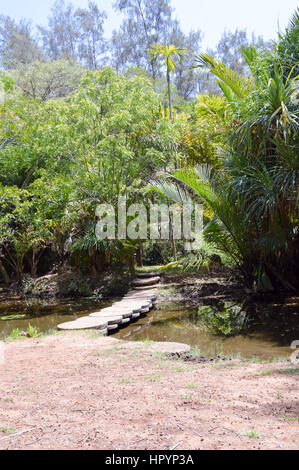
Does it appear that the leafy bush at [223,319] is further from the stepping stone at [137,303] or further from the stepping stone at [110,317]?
the stepping stone at [110,317]

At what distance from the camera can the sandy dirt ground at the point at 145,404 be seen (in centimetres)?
245

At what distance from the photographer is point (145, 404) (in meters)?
3.06

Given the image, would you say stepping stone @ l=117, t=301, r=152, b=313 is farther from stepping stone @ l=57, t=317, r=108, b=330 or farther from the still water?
stepping stone @ l=57, t=317, r=108, b=330

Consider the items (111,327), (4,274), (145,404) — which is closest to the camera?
(145,404)

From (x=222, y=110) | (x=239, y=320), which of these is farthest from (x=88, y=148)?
(x=239, y=320)

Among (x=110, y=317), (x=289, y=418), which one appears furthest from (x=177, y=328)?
(x=289, y=418)

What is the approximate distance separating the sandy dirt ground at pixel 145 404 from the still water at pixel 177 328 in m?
1.21

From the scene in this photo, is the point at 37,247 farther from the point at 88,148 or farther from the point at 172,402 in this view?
the point at 172,402

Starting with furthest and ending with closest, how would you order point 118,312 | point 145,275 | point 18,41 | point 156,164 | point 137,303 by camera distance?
1. point 18,41
2. point 156,164
3. point 145,275
4. point 137,303
5. point 118,312

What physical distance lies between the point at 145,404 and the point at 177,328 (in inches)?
166

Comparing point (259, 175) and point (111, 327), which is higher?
point (259, 175)

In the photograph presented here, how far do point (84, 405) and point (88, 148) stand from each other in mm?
10426

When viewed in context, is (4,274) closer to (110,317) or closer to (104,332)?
(110,317)

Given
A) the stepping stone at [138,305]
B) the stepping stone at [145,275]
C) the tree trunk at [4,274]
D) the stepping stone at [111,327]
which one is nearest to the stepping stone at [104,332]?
the stepping stone at [111,327]
